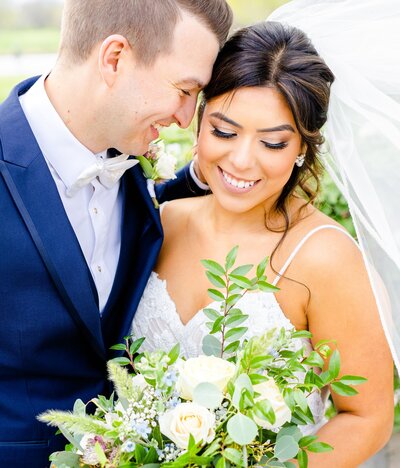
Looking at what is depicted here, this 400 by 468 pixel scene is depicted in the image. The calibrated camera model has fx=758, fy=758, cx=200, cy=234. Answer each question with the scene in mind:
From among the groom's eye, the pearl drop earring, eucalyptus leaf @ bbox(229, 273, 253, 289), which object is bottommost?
eucalyptus leaf @ bbox(229, 273, 253, 289)

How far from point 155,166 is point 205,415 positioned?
1377mm

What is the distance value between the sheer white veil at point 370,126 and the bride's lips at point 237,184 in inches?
11.9

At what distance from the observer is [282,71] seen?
2.76 m

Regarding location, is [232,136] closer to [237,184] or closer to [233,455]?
[237,184]

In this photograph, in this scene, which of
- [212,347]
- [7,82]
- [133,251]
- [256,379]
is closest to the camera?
[256,379]

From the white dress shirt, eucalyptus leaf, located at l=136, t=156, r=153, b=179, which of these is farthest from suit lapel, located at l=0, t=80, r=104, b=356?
eucalyptus leaf, located at l=136, t=156, r=153, b=179

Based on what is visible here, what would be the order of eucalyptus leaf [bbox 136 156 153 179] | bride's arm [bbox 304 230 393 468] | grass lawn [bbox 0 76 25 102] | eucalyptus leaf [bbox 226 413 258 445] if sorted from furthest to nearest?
grass lawn [bbox 0 76 25 102], eucalyptus leaf [bbox 136 156 153 179], bride's arm [bbox 304 230 393 468], eucalyptus leaf [bbox 226 413 258 445]

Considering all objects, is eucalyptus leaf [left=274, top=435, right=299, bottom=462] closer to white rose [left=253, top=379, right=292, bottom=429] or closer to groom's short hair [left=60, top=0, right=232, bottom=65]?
white rose [left=253, top=379, right=292, bottom=429]

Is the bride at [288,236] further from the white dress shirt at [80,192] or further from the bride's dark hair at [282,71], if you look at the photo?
the white dress shirt at [80,192]

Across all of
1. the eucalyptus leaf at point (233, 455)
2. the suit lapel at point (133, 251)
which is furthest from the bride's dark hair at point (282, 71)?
the eucalyptus leaf at point (233, 455)

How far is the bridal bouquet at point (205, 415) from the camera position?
1.97 m

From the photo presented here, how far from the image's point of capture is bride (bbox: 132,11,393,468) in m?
2.71

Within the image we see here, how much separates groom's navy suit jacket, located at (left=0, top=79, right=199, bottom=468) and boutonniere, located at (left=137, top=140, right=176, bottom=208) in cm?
51

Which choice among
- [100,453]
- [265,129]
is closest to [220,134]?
[265,129]
